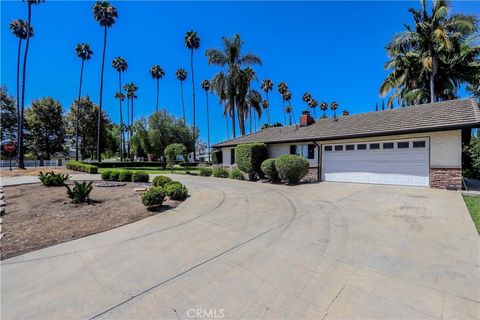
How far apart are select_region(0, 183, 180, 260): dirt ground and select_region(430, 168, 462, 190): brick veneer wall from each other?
1101cm

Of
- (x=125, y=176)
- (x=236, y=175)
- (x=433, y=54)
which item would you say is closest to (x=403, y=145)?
(x=236, y=175)

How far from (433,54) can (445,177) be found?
40.5ft

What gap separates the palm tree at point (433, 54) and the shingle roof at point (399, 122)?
6.36 m

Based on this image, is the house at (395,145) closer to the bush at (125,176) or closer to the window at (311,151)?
the window at (311,151)

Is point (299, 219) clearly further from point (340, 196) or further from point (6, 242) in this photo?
point (6, 242)

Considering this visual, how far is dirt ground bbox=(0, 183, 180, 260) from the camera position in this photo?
15.6 ft

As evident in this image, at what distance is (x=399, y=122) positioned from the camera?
11.2 meters

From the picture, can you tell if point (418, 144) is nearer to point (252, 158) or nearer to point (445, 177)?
point (445, 177)

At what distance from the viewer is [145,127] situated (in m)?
31.3

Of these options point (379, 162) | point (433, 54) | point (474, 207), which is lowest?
point (474, 207)

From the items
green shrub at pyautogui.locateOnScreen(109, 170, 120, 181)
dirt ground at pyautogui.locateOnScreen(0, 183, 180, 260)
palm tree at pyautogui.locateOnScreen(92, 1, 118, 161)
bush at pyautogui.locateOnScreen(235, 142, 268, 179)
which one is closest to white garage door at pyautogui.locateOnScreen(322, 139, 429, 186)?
bush at pyautogui.locateOnScreen(235, 142, 268, 179)

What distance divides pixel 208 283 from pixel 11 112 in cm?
4948

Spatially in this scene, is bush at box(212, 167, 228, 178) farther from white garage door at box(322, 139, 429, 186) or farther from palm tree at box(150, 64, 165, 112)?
palm tree at box(150, 64, 165, 112)

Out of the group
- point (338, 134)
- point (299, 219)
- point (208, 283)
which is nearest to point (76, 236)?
point (208, 283)
